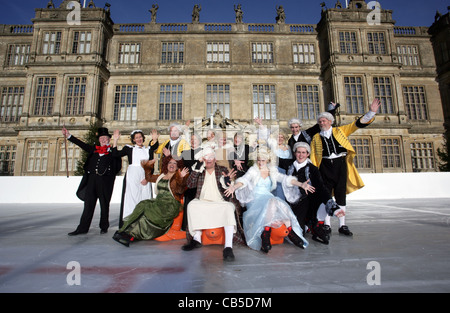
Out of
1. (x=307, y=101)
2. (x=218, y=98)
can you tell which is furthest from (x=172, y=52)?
(x=307, y=101)

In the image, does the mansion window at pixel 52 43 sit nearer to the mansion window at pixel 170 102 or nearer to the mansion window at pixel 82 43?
the mansion window at pixel 82 43

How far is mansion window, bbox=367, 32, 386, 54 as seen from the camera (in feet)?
56.2

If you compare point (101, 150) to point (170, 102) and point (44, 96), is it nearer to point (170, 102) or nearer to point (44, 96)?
point (170, 102)

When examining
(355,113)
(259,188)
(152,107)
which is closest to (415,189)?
(355,113)

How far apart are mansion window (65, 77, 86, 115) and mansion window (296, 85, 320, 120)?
15.8 metres

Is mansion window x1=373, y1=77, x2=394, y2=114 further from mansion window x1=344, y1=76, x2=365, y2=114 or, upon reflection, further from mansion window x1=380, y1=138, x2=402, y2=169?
mansion window x1=380, y1=138, x2=402, y2=169

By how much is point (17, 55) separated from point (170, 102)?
1358 centimetres

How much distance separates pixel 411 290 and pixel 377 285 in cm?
21

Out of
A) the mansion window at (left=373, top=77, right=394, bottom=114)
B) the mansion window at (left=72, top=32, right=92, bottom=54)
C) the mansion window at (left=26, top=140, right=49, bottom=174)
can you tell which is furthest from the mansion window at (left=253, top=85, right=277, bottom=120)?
the mansion window at (left=26, top=140, right=49, bottom=174)

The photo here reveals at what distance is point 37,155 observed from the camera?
1561cm

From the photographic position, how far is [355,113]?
16281 millimetres

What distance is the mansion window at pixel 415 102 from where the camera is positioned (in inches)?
720
